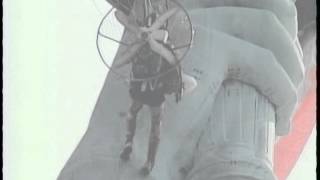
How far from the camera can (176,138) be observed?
188 cm

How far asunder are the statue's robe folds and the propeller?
0.03 metres

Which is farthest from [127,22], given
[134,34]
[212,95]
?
[212,95]

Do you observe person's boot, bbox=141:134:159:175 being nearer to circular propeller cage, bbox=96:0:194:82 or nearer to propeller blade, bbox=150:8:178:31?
circular propeller cage, bbox=96:0:194:82

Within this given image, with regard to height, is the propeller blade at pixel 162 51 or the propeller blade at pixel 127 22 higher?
the propeller blade at pixel 127 22

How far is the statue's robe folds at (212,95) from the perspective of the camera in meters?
1.87

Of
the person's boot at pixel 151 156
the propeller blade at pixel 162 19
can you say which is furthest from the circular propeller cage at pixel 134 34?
the person's boot at pixel 151 156

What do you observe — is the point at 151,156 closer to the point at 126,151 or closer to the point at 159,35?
the point at 126,151

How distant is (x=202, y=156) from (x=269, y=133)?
0.16m

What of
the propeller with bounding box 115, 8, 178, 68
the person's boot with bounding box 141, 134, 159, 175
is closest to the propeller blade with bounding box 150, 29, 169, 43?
the propeller with bounding box 115, 8, 178, 68

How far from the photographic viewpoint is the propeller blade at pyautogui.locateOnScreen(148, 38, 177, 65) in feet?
6.19

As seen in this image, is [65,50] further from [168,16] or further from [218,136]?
[218,136]

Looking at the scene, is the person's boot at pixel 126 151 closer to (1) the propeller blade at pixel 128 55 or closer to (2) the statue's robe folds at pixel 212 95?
(2) the statue's robe folds at pixel 212 95

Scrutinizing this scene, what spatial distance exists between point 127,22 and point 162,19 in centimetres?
8

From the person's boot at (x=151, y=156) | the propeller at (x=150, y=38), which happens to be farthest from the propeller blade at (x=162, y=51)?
the person's boot at (x=151, y=156)
